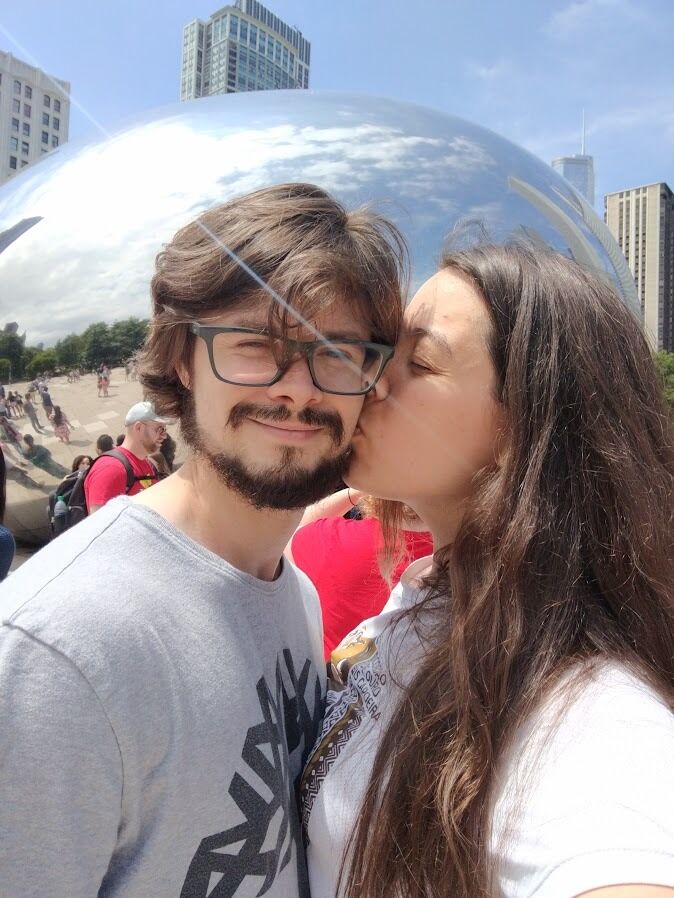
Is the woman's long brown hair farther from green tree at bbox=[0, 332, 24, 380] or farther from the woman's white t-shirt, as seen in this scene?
green tree at bbox=[0, 332, 24, 380]

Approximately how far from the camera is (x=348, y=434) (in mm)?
1401

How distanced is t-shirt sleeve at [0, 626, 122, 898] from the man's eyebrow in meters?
0.89

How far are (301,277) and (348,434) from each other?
34 centimetres

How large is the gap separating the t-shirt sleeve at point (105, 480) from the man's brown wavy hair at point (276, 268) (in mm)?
2144

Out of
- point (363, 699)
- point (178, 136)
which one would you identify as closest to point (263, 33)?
point (178, 136)

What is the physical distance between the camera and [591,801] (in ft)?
2.69

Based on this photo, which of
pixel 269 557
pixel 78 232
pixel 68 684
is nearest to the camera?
pixel 68 684

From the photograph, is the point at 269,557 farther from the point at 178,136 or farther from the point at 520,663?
the point at 178,136

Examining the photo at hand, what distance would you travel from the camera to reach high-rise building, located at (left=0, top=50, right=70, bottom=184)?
196 feet

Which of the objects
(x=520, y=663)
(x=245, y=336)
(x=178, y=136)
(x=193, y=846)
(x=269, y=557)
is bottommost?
(x=193, y=846)

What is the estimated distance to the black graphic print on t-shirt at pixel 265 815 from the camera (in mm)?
1022

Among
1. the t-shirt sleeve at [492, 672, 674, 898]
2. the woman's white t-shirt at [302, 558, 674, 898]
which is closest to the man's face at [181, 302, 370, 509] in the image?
the woman's white t-shirt at [302, 558, 674, 898]

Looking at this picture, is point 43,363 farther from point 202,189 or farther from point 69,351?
point 202,189

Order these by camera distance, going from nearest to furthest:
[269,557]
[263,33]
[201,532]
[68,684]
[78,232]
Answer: [68,684], [201,532], [269,557], [78,232], [263,33]
